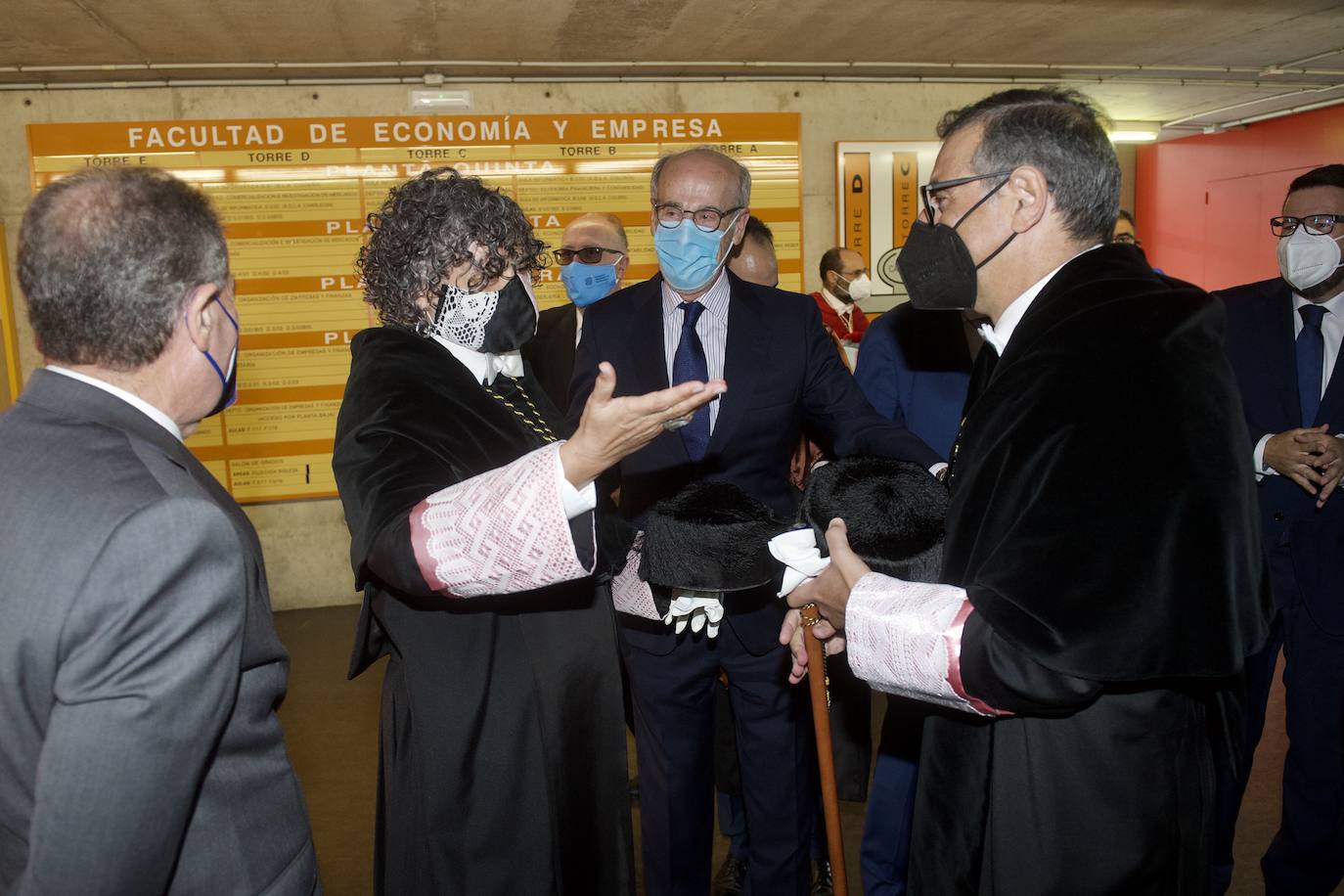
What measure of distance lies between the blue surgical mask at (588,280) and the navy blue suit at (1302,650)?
2327 millimetres

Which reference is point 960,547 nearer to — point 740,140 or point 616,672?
point 616,672

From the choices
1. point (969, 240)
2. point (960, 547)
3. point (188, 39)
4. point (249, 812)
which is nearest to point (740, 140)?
point (188, 39)

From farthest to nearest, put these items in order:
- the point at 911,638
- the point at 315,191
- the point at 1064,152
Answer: the point at 315,191 < the point at 1064,152 < the point at 911,638

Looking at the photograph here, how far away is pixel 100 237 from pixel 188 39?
424 cm

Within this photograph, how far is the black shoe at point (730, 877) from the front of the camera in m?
2.75

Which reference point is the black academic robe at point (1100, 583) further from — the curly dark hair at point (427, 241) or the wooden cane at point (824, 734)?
the curly dark hair at point (427, 241)

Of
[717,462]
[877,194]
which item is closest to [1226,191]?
[877,194]

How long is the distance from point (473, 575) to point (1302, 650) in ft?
7.92

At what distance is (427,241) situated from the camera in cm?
168

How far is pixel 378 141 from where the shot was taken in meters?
5.16

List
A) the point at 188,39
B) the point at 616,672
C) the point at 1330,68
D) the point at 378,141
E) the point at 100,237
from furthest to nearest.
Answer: the point at 1330,68
the point at 378,141
the point at 188,39
the point at 616,672
the point at 100,237

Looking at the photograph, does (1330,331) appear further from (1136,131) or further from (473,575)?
(1136,131)

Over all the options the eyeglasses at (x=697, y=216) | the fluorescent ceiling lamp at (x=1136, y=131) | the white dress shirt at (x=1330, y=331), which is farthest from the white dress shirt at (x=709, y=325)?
the fluorescent ceiling lamp at (x=1136, y=131)

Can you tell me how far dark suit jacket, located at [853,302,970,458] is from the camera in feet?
8.66
